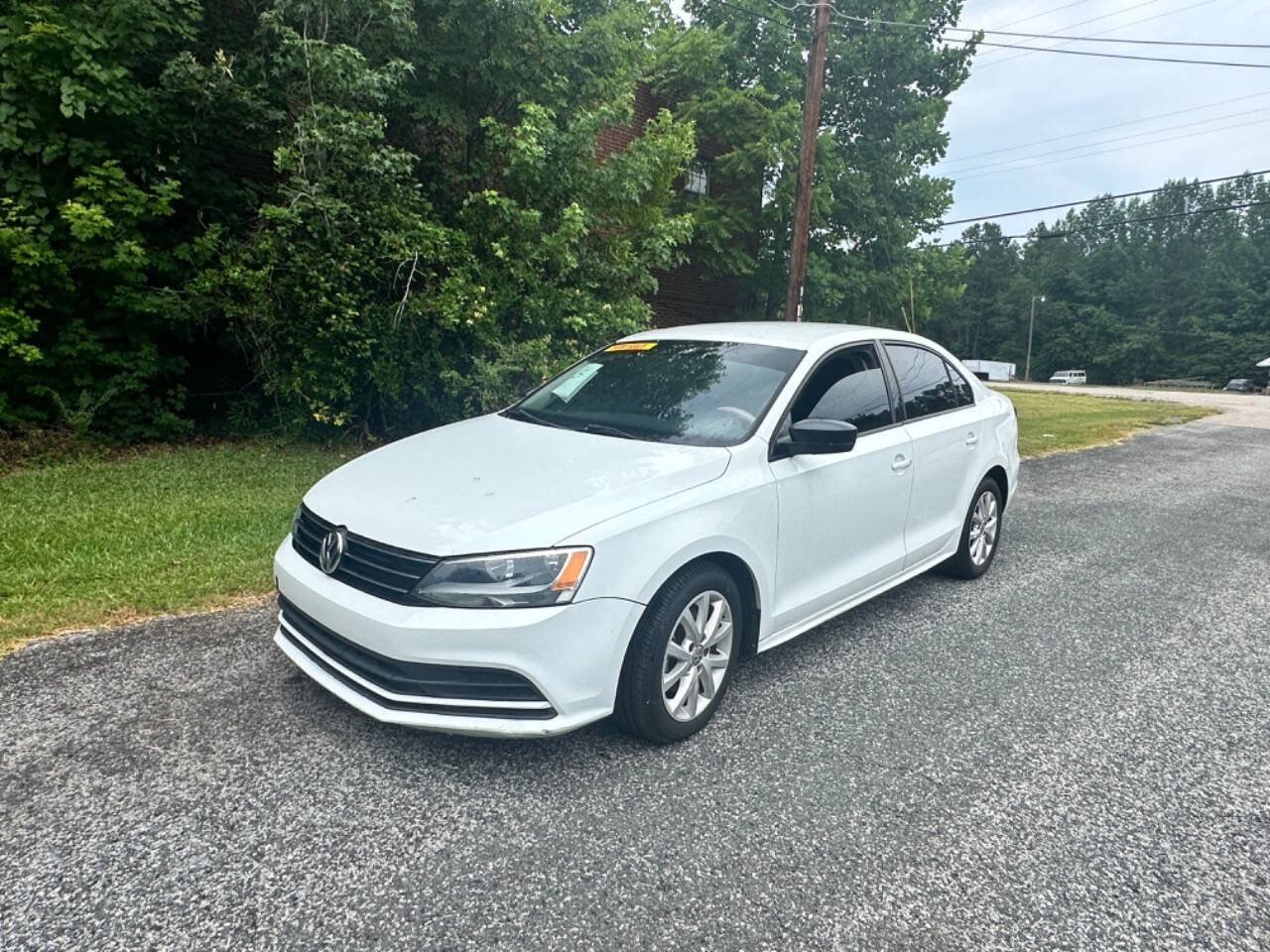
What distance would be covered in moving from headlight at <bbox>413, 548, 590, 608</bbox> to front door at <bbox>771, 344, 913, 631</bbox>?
3.68 feet

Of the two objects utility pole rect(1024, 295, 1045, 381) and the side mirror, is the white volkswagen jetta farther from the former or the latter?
utility pole rect(1024, 295, 1045, 381)

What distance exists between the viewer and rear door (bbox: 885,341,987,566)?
4.27m

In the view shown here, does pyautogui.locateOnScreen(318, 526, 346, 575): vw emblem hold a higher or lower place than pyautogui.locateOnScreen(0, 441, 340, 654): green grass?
higher

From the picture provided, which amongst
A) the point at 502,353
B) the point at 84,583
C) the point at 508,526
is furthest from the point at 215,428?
the point at 508,526

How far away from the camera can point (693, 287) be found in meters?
16.8

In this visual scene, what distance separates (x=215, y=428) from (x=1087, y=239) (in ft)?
304

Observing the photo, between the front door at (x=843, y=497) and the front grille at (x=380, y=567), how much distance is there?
153 cm

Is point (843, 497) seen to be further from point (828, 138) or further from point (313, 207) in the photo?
point (828, 138)

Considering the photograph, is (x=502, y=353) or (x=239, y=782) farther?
(x=502, y=353)

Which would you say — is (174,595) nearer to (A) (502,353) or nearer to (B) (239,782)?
(B) (239,782)

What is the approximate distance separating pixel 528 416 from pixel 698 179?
14.2m

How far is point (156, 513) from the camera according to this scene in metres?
5.71

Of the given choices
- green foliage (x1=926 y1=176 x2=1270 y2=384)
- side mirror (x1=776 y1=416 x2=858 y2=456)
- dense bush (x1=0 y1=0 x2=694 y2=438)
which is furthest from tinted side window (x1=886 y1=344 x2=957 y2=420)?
green foliage (x1=926 y1=176 x2=1270 y2=384)

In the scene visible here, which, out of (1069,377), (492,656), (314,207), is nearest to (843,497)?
(492,656)
